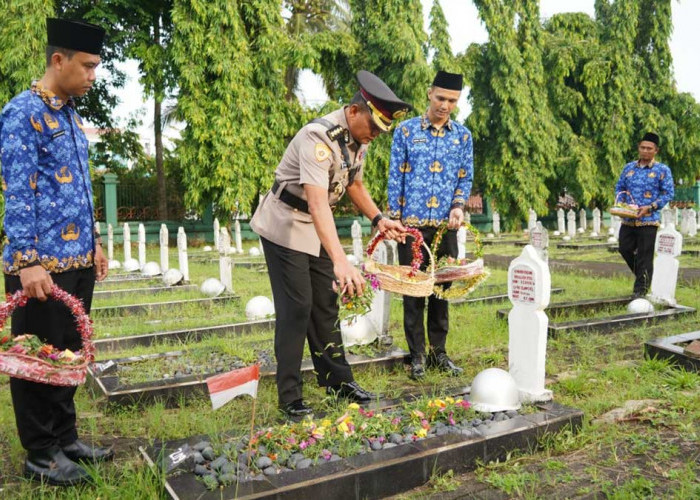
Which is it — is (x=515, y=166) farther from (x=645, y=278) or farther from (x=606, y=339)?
(x=606, y=339)

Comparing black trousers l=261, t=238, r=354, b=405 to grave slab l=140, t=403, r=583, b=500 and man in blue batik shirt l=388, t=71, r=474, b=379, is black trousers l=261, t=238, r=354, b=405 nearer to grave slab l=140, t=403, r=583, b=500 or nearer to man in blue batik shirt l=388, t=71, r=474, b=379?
grave slab l=140, t=403, r=583, b=500

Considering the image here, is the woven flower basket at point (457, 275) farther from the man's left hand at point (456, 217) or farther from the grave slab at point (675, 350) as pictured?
the grave slab at point (675, 350)

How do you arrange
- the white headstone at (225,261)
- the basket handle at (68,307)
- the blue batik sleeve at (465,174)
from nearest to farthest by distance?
the basket handle at (68,307) → the blue batik sleeve at (465,174) → the white headstone at (225,261)

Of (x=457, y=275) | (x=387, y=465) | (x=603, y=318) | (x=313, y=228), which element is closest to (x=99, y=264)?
(x=313, y=228)

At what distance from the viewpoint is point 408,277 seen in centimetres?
411

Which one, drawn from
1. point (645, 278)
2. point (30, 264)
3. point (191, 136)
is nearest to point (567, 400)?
point (30, 264)

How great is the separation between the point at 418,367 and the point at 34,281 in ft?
9.33

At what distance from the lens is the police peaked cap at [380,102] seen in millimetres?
3359

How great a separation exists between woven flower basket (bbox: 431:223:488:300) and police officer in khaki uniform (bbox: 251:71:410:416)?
875 millimetres

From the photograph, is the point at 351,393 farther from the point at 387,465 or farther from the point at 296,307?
the point at 387,465

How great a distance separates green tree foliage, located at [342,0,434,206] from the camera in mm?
20766

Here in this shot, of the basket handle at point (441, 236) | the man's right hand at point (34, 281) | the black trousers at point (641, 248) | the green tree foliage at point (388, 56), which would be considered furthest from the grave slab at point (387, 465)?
the green tree foliage at point (388, 56)

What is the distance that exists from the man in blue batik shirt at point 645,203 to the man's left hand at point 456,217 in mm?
3784

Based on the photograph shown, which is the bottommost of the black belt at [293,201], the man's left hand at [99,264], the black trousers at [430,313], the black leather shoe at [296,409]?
the black leather shoe at [296,409]
